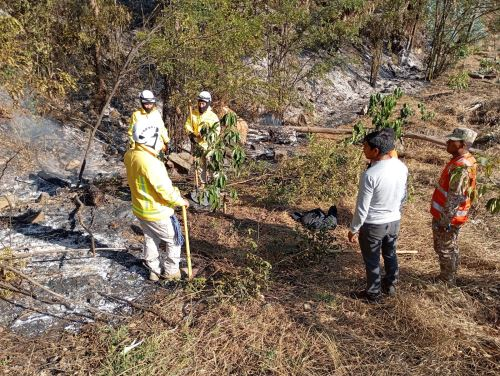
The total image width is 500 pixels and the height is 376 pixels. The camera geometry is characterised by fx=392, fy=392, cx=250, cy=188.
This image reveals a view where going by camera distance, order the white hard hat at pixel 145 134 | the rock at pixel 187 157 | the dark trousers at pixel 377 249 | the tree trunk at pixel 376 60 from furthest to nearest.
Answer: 1. the tree trunk at pixel 376 60
2. the rock at pixel 187 157
3. the white hard hat at pixel 145 134
4. the dark trousers at pixel 377 249

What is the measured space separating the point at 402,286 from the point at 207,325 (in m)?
1.89

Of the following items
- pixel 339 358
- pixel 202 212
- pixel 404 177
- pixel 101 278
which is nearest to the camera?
pixel 339 358

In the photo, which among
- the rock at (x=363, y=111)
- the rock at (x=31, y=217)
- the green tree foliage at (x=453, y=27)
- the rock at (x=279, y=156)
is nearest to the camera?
the rock at (x=31, y=217)

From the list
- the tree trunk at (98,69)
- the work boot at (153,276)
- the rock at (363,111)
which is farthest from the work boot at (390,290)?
the rock at (363,111)

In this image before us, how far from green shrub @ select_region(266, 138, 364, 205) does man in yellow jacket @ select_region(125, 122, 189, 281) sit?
7.49 ft

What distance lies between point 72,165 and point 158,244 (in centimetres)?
397

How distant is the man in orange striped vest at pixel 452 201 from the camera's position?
10.6 ft

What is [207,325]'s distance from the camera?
3.31m

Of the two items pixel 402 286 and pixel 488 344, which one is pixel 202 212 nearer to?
pixel 402 286

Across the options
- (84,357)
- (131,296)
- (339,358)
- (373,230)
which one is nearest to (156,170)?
(131,296)

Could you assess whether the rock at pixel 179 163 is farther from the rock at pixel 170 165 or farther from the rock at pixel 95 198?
the rock at pixel 95 198

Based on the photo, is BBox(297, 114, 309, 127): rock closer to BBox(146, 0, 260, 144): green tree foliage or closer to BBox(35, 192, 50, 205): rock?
BBox(146, 0, 260, 144): green tree foliage

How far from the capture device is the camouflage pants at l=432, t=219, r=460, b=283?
3.51 metres

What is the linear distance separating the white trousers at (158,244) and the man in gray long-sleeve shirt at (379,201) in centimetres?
167
